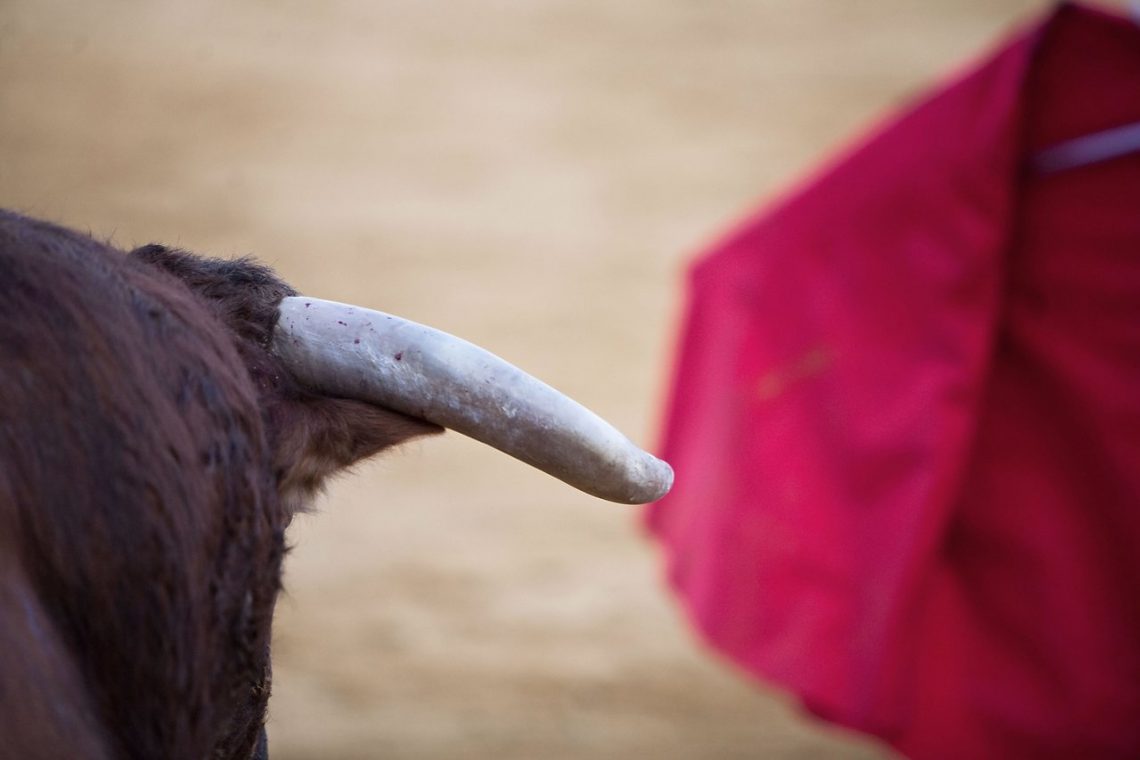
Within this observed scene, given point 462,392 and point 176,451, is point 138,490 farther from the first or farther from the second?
point 462,392

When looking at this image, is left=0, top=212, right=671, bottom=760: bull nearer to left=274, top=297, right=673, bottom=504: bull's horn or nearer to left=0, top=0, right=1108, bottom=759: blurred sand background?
left=274, top=297, right=673, bottom=504: bull's horn

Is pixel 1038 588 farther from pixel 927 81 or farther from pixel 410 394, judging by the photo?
pixel 927 81

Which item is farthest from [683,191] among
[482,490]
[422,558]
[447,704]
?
[447,704]

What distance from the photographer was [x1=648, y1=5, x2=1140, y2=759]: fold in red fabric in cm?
285

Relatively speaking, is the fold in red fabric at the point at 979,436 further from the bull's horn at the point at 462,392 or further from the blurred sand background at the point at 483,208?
the bull's horn at the point at 462,392

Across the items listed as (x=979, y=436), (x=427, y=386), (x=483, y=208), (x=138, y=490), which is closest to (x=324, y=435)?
(x=427, y=386)

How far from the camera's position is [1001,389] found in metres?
3.02

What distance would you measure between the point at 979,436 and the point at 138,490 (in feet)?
8.30

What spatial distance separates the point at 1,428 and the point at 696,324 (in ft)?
10.2

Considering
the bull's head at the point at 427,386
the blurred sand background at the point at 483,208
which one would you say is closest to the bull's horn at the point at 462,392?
the bull's head at the point at 427,386

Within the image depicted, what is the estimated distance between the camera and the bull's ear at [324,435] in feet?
3.74

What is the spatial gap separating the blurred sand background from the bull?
3566 millimetres

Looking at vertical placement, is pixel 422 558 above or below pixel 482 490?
below

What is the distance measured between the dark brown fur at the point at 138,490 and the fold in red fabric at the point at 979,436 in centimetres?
208
